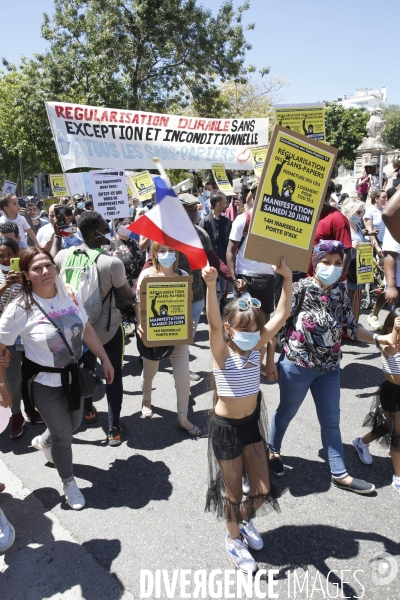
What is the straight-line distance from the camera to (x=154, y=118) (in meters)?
7.14

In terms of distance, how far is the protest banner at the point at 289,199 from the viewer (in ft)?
7.81

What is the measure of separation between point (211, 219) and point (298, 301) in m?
3.46

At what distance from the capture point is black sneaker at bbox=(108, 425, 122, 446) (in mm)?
3902

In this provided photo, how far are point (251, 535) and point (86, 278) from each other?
86.9 inches

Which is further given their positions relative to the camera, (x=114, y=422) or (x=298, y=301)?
(x=114, y=422)

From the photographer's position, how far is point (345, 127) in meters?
52.5

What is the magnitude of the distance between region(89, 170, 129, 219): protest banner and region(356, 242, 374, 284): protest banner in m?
3.18

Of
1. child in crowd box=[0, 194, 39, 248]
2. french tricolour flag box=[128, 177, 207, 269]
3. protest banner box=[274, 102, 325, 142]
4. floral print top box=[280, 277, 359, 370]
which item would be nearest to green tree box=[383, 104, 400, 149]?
protest banner box=[274, 102, 325, 142]

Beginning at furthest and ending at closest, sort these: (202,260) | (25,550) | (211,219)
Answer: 1. (211,219)
2. (25,550)
3. (202,260)

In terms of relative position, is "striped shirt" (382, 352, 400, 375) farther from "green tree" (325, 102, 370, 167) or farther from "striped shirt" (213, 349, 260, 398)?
"green tree" (325, 102, 370, 167)

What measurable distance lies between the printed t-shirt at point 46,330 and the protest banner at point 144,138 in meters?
3.55

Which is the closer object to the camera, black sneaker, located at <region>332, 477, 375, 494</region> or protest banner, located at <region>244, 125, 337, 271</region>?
protest banner, located at <region>244, 125, 337, 271</region>

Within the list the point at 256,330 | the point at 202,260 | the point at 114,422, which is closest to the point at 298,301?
the point at 256,330

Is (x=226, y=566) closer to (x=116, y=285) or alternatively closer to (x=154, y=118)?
(x=116, y=285)
